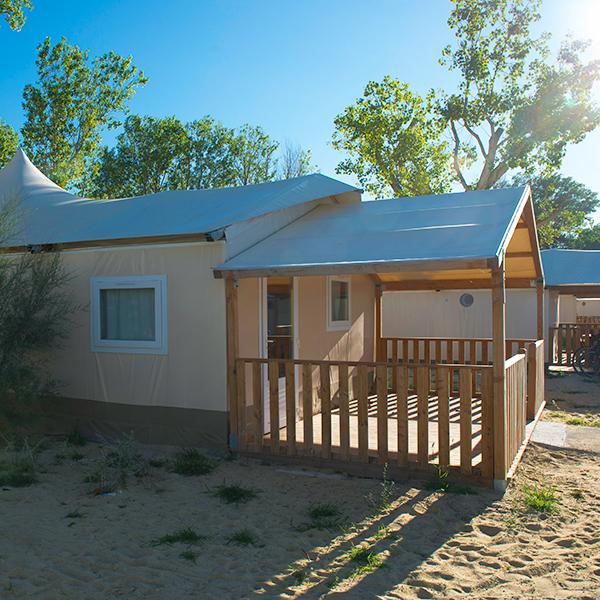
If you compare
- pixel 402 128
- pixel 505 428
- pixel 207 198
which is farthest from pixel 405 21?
pixel 505 428

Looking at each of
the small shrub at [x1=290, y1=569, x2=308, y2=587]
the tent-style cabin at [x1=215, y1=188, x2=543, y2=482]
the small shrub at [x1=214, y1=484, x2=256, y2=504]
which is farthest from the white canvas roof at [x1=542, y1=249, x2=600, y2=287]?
the small shrub at [x1=290, y1=569, x2=308, y2=587]

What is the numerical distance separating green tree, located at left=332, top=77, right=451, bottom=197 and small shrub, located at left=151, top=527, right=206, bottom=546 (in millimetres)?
19252

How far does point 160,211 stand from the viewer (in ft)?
27.0

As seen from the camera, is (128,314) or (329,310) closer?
(128,314)

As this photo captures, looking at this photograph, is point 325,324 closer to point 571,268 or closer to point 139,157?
point 571,268

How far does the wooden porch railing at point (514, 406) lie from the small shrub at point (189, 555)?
10.4 ft

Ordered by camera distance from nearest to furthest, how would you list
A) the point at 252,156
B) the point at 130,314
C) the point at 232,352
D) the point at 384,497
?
the point at 384,497
the point at 232,352
the point at 130,314
the point at 252,156

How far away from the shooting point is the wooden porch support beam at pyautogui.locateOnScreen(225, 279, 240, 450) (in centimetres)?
688

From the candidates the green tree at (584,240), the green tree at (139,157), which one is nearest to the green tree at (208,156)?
the green tree at (139,157)

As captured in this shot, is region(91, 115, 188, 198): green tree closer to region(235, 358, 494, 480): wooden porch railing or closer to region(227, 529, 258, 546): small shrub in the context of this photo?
region(235, 358, 494, 480): wooden porch railing

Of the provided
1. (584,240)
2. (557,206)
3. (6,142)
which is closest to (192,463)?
(6,142)

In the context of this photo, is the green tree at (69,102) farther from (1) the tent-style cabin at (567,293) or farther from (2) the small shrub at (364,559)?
(2) the small shrub at (364,559)

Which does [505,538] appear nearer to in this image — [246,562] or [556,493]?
[556,493]

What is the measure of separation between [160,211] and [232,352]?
2477 millimetres
